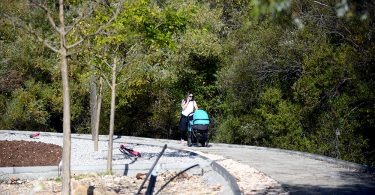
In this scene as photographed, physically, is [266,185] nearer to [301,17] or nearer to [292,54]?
[301,17]

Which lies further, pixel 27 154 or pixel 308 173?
pixel 27 154

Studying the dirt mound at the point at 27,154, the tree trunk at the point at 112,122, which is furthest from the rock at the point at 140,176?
the dirt mound at the point at 27,154

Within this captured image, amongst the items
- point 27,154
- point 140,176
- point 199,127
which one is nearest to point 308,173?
A: point 140,176

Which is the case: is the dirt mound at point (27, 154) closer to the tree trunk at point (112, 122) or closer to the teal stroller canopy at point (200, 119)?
the tree trunk at point (112, 122)

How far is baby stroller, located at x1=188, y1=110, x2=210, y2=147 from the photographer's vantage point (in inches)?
797

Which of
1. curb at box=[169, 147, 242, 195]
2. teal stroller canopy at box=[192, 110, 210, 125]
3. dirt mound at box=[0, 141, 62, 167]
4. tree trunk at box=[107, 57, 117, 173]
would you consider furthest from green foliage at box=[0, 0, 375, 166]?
curb at box=[169, 147, 242, 195]

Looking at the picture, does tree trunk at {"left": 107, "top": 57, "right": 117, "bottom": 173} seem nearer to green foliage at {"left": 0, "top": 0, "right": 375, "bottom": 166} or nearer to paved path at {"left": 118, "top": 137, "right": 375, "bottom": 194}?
green foliage at {"left": 0, "top": 0, "right": 375, "bottom": 166}

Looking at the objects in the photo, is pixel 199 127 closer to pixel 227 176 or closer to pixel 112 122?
pixel 112 122

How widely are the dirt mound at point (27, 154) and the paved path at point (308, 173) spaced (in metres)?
4.86

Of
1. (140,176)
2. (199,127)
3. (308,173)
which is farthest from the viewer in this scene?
(199,127)

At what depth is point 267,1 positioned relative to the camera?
786 cm

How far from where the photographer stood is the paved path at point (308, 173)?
32.9 ft

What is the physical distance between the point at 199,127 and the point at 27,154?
5804 millimetres

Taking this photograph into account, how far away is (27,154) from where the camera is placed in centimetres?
1716
